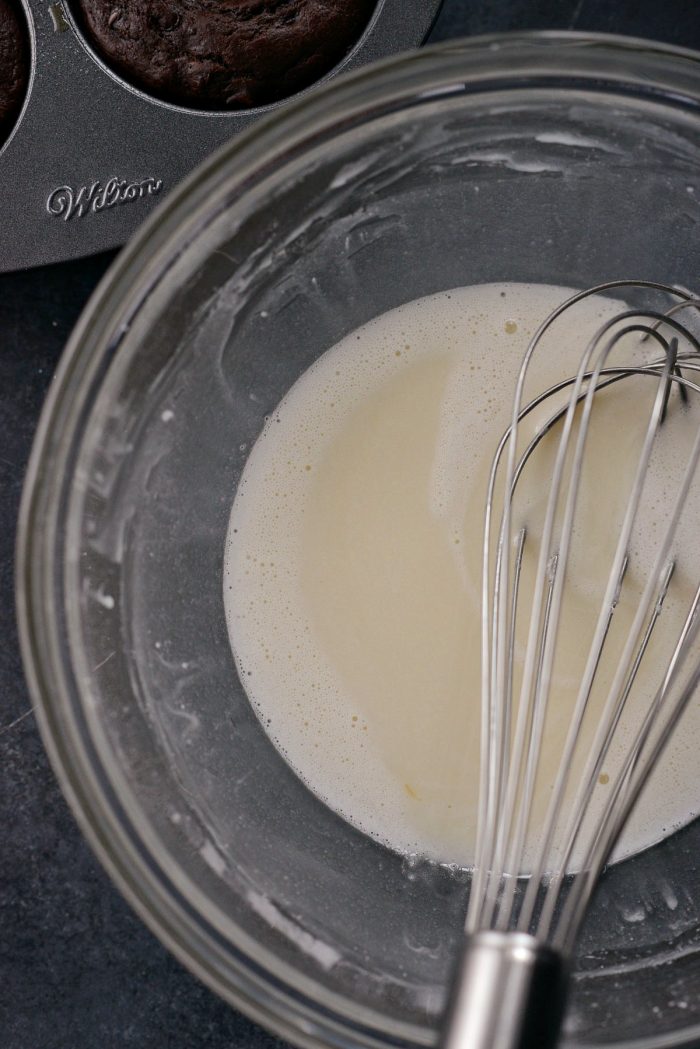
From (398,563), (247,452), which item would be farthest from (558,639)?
(247,452)

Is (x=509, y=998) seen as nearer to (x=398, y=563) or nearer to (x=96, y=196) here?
(x=398, y=563)

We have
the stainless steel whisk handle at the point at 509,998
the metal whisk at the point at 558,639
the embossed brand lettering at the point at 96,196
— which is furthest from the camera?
the embossed brand lettering at the point at 96,196

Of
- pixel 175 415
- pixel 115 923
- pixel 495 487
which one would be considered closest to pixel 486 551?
pixel 495 487

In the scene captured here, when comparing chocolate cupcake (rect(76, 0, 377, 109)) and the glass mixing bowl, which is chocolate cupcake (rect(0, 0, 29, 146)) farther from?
the glass mixing bowl

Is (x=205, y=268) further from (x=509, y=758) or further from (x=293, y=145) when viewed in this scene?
(x=509, y=758)

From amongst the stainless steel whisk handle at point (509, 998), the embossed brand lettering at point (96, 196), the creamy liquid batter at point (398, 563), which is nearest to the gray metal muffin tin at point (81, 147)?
the embossed brand lettering at point (96, 196)

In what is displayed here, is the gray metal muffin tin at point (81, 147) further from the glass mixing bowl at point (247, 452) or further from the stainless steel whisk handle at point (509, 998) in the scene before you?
the stainless steel whisk handle at point (509, 998)

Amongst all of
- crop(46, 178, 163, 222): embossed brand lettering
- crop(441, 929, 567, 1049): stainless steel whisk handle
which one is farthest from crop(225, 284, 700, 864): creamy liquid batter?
crop(441, 929, 567, 1049): stainless steel whisk handle
